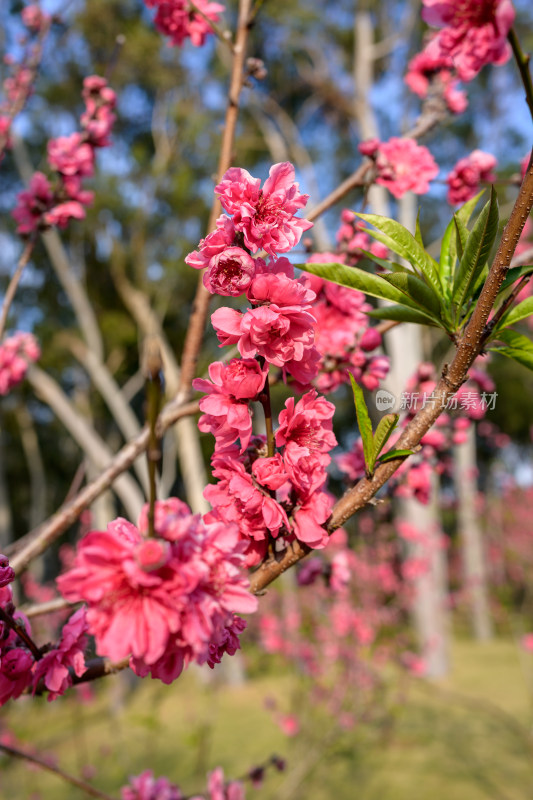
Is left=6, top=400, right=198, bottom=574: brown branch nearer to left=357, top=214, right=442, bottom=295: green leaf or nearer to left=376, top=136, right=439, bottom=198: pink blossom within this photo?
left=357, top=214, right=442, bottom=295: green leaf

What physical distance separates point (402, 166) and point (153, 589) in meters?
1.40

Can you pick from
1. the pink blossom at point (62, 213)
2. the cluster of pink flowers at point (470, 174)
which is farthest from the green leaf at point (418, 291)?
the pink blossom at point (62, 213)

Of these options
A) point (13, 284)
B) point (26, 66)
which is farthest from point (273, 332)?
point (26, 66)

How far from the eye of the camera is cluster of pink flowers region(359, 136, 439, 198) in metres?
1.57

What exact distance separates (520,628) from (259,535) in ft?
46.9

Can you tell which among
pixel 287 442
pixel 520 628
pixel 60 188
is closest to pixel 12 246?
pixel 60 188

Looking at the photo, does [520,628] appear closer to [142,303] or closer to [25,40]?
[142,303]

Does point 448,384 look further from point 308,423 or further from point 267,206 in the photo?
point 267,206

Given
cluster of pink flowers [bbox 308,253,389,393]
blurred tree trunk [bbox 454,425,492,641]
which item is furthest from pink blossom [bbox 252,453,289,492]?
blurred tree trunk [bbox 454,425,492,641]

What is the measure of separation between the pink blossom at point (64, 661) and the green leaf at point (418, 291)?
686 mm

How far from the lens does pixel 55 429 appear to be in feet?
48.6

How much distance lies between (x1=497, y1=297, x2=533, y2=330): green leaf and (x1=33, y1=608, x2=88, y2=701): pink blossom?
772mm

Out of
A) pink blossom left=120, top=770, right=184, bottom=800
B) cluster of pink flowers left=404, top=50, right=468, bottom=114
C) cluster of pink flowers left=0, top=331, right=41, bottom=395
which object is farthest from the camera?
cluster of pink flowers left=0, top=331, right=41, bottom=395

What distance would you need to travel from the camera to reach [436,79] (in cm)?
188
